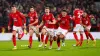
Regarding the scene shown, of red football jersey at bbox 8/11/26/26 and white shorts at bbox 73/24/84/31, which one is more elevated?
red football jersey at bbox 8/11/26/26

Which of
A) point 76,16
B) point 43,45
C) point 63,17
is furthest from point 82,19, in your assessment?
point 63,17

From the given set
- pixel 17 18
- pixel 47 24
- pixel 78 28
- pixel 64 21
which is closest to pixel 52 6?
pixel 78 28

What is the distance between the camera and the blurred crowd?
27.3 metres

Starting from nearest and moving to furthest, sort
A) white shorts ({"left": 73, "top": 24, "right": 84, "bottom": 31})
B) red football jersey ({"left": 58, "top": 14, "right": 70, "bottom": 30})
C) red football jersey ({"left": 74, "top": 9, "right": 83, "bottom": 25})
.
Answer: red football jersey ({"left": 58, "top": 14, "right": 70, "bottom": 30}), red football jersey ({"left": 74, "top": 9, "right": 83, "bottom": 25}), white shorts ({"left": 73, "top": 24, "right": 84, "bottom": 31})

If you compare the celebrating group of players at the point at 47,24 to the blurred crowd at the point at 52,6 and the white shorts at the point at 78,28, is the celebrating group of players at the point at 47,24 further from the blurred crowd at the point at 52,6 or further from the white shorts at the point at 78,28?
the blurred crowd at the point at 52,6

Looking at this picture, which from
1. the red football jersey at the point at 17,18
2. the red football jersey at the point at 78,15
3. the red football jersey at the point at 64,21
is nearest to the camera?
the red football jersey at the point at 64,21

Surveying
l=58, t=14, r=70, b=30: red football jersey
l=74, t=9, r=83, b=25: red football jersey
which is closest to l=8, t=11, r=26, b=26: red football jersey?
l=58, t=14, r=70, b=30: red football jersey

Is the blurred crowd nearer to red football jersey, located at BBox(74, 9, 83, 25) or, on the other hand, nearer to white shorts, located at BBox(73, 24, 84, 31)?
white shorts, located at BBox(73, 24, 84, 31)

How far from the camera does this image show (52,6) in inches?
1150

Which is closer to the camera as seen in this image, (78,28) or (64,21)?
(64,21)

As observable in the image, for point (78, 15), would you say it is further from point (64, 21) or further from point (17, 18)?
point (17, 18)

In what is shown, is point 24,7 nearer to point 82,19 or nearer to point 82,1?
point 82,1

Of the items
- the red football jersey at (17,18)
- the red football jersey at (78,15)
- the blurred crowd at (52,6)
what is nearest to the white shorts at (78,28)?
the red football jersey at (78,15)

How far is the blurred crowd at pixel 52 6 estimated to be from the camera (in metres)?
27.3
